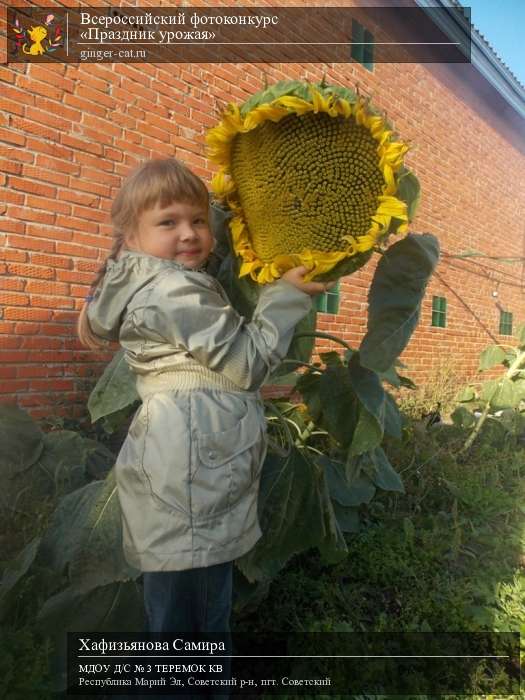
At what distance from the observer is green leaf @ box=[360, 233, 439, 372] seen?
1162 millimetres

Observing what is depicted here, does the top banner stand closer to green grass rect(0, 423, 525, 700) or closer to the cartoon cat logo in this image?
the cartoon cat logo

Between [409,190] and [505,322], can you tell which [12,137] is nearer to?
[409,190]

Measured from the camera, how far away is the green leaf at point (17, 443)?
2.02m

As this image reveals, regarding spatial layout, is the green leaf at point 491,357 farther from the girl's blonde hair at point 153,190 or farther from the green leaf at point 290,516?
the girl's blonde hair at point 153,190

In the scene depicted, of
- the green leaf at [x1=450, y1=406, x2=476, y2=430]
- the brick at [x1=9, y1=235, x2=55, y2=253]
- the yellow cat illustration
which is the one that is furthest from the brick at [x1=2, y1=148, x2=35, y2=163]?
the green leaf at [x1=450, y1=406, x2=476, y2=430]

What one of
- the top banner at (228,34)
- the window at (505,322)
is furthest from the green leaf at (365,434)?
the window at (505,322)

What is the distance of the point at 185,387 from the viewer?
1.09 metres

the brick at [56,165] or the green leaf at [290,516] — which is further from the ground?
the brick at [56,165]

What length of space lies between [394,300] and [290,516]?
2.33 feet

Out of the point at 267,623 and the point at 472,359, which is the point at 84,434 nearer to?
the point at 267,623

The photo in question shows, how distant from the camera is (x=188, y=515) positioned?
1.04 metres

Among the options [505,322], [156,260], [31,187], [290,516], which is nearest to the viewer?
[156,260]

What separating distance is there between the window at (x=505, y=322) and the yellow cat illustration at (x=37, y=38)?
7758 millimetres

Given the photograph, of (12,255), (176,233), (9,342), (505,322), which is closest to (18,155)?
(12,255)
